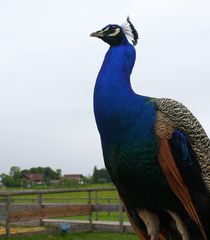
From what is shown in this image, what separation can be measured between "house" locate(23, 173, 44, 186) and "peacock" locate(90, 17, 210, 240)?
44115 millimetres

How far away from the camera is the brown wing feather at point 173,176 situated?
288 cm

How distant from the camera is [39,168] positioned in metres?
54.6

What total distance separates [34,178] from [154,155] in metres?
46.5

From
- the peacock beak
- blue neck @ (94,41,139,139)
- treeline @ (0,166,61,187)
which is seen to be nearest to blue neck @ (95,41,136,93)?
blue neck @ (94,41,139,139)

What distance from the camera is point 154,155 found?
114 inches

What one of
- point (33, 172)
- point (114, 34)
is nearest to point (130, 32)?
point (114, 34)

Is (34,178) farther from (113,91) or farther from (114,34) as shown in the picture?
(113,91)

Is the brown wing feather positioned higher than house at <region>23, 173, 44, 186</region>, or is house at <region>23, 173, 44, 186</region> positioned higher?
the brown wing feather

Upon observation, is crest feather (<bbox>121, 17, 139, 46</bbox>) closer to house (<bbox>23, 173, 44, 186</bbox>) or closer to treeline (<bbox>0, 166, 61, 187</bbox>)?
treeline (<bbox>0, 166, 61, 187</bbox>)

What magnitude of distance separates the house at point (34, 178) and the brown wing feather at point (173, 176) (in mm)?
44301

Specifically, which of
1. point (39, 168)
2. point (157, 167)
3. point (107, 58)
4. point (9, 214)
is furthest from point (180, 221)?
point (39, 168)

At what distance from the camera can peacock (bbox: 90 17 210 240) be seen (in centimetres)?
291

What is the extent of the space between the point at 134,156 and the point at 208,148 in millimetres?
492

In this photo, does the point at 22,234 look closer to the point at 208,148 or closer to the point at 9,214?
the point at 9,214
